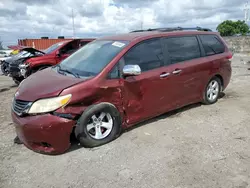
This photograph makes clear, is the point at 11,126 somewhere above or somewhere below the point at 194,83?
below

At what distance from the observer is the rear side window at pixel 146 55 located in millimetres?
4125

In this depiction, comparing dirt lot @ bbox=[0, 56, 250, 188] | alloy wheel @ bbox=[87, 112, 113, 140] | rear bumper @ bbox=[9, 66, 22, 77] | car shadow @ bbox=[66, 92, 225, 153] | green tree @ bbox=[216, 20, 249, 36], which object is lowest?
dirt lot @ bbox=[0, 56, 250, 188]

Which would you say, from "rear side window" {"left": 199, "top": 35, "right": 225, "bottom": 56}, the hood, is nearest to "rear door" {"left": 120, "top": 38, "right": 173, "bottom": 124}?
the hood

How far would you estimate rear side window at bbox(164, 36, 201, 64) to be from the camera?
4691 mm

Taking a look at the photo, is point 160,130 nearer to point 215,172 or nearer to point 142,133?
point 142,133

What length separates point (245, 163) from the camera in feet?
10.8

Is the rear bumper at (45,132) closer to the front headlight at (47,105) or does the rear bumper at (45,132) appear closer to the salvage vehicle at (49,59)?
the front headlight at (47,105)

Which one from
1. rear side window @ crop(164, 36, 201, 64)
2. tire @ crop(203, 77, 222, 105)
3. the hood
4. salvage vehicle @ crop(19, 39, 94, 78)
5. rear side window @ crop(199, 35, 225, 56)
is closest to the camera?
the hood

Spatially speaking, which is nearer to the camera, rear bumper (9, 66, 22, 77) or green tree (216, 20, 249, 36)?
rear bumper (9, 66, 22, 77)

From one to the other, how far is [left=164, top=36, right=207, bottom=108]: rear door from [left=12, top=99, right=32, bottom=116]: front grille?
8.43 feet

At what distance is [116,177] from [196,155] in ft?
4.12

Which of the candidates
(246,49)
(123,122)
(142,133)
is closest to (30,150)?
(123,122)

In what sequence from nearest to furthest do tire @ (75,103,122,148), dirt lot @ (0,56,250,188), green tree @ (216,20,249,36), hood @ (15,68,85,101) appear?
dirt lot @ (0,56,250,188)
hood @ (15,68,85,101)
tire @ (75,103,122,148)
green tree @ (216,20,249,36)

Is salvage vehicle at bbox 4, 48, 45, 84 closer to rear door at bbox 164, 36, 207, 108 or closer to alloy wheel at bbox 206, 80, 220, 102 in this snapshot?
rear door at bbox 164, 36, 207, 108
